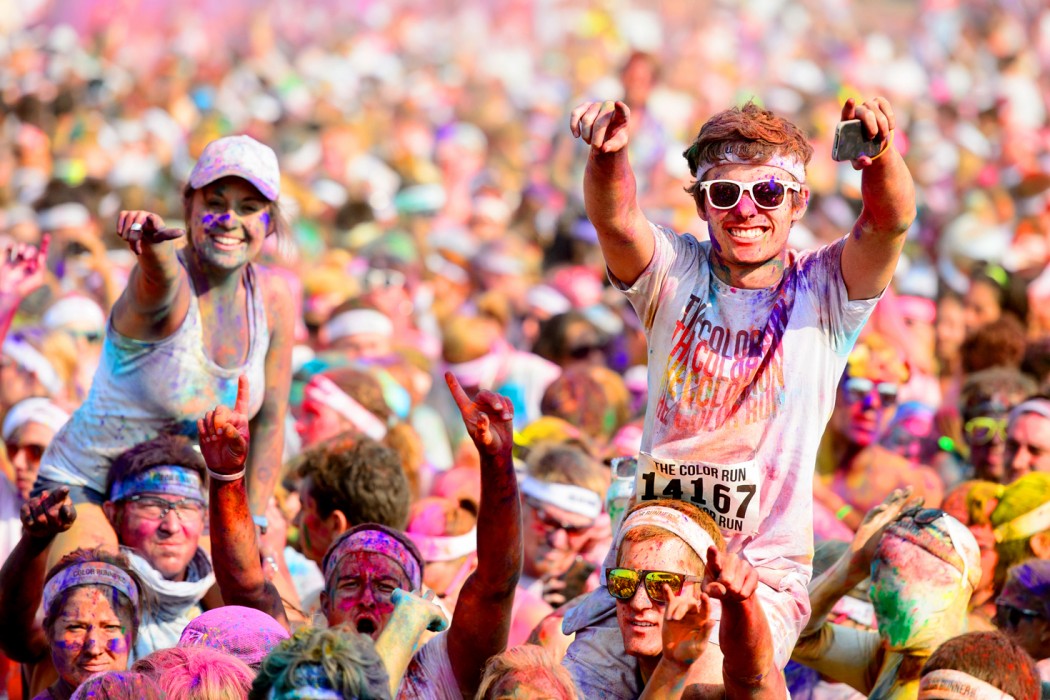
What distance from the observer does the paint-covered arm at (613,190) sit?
13.4ft

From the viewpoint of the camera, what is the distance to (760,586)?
4.28m

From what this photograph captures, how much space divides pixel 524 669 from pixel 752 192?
4.39 ft

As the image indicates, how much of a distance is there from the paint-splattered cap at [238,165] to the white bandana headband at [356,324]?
3719mm

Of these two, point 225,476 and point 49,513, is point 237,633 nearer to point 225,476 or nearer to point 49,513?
point 225,476

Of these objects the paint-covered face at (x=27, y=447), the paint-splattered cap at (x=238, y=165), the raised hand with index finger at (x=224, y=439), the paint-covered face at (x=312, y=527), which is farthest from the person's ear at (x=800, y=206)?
the paint-covered face at (x=27, y=447)

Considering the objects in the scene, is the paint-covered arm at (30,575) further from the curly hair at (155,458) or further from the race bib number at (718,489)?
the race bib number at (718,489)

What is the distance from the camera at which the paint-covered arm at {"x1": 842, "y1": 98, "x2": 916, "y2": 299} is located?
3.99 m

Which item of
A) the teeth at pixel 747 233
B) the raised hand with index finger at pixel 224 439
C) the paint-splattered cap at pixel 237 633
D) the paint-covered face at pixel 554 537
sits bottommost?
the paint-covered face at pixel 554 537

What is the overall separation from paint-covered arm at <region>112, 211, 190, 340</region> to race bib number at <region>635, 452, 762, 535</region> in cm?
175

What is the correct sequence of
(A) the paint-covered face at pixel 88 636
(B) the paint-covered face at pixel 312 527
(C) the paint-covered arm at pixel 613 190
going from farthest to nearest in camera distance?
(B) the paint-covered face at pixel 312 527
(A) the paint-covered face at pixel 88 636
(C) the paint-covered arm at pixel 613 190

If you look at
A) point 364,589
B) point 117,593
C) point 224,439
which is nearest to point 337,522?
point 364,589

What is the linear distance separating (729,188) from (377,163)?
12.9m

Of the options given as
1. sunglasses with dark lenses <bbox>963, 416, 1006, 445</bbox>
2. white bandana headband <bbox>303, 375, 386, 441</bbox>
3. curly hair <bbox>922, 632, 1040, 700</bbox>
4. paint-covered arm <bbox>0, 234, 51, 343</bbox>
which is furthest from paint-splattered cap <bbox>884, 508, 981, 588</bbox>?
paint-covered arm <bbox>0, 234, 51, 343</bbox>

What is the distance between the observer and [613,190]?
419cm
